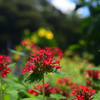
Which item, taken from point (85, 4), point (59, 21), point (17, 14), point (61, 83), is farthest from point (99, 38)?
point (59, 21)

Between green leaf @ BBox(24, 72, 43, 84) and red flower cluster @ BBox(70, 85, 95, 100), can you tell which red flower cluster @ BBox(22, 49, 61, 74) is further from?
red flower cluster @ BBox(70, 85, 95, 100)

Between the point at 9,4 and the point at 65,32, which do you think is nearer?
the point at 9,4

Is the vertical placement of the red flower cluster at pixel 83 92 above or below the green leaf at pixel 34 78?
below

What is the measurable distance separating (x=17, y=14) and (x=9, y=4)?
3.89 ft

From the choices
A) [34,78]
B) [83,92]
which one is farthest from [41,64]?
[83,92]

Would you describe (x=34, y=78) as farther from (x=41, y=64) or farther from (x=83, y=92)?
(x=83, y=92)

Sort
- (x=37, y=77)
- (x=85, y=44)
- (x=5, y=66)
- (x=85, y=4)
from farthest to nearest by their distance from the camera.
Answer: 1. (x=85, y=44)
2. (x=85, y=4)
3. (x=5, y=66)
4. (x=37, y=77)

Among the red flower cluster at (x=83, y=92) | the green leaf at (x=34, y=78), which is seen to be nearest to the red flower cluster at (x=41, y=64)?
the green leaf at (x=34, y=78)

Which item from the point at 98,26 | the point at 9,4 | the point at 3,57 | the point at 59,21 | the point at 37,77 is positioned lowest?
the point at 37,77

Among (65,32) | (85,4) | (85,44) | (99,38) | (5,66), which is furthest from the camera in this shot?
(65,32)

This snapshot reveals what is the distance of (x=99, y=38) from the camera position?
233 cm

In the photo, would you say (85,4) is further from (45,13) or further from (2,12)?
(45,13)

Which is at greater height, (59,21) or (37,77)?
(59,21)

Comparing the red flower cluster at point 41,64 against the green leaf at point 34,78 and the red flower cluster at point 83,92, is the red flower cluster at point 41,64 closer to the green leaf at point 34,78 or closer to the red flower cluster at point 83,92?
the green leaf at point 34,78
